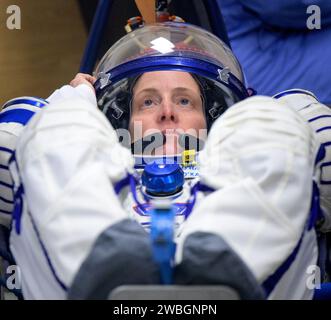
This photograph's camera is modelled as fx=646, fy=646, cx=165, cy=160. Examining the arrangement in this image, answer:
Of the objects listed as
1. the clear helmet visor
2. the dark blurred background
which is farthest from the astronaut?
the dark blurred background

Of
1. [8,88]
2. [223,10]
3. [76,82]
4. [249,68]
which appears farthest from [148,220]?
[8,88]

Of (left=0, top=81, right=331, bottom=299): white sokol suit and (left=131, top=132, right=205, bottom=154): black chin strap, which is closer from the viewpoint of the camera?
(left=0, top=81, right=331, bottom=299): white sokol suit

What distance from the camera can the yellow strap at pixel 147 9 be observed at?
1319mm

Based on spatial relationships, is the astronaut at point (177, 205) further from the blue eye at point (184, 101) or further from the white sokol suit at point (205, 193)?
the blue eye at point (184, 101)

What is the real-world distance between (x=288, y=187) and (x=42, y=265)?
271mm

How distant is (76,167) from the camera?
67 centimetres

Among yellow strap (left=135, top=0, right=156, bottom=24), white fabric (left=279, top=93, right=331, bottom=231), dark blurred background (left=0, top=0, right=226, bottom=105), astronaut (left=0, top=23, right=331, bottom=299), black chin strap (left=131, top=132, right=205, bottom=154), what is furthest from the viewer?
dark blurred background (left=0, top=0, right=226, bottom=105)

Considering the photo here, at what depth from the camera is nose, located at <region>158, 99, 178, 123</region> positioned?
3.32ft

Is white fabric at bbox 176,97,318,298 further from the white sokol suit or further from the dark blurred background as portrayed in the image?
the dark blurred background

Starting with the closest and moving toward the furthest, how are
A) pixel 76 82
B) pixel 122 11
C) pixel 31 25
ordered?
pixel 76 82 < pixel 122 11 < pixel 31 25

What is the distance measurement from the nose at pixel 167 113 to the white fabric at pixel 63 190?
25 centimetres

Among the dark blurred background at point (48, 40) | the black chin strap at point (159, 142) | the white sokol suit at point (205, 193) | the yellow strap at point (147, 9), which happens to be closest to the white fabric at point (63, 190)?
the white sokol suit at point (205, 193)

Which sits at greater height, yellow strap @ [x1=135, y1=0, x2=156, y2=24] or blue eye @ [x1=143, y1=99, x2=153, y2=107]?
yellow strap @ [x1=135, y1=0, x2=156, y2=24]
